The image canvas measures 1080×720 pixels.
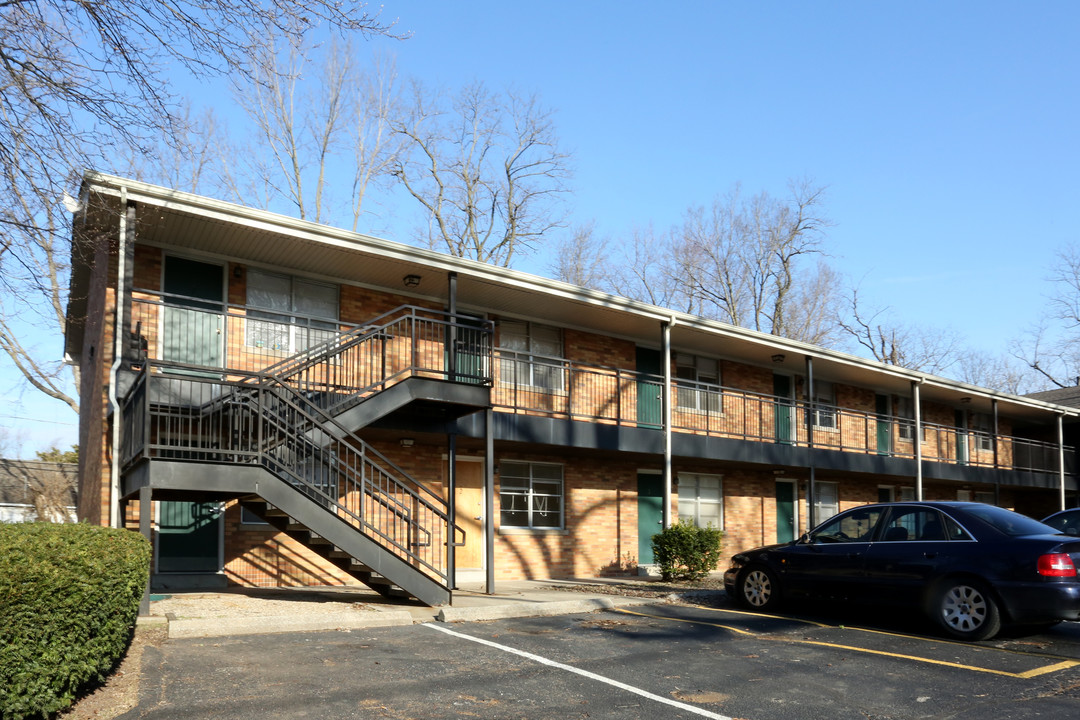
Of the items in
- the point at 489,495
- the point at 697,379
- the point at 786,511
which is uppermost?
the point at 697,379

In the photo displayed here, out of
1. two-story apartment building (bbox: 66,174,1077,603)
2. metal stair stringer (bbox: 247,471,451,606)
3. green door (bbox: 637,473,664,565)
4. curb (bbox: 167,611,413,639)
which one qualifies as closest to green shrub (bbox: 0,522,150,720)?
curb (bbox: 167,611,413,639)

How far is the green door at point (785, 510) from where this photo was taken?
75.0ft

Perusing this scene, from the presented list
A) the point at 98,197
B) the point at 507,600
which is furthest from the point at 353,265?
the point at 507,600

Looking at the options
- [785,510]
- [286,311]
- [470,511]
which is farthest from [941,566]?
[785,510]

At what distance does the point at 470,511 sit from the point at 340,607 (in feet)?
18.1

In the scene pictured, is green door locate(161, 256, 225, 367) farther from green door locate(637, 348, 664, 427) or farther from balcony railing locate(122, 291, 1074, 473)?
green door locate(637, 348, 664, 427)

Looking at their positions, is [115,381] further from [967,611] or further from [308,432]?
[967,611]

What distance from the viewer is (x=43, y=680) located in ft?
18.9

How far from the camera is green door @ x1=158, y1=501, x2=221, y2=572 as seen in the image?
13.1 metres

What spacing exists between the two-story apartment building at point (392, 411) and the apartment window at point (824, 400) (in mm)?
319

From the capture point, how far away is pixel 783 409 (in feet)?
74.4

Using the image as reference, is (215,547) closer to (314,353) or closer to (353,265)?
(314,353)

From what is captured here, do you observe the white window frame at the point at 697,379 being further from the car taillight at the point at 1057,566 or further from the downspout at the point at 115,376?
the downspout at the point at 115,376

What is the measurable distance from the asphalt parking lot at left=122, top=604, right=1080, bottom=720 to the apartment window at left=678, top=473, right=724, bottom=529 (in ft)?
32.1
